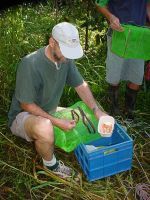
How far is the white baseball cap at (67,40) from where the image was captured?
124 inches

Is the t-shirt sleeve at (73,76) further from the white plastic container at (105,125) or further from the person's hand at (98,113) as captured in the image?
the white plastic container at (105,125)

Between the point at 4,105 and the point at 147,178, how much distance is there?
180cm

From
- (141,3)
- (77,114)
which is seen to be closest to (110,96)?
(77,114)

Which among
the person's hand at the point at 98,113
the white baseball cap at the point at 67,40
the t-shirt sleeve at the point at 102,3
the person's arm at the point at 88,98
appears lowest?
the person's hand at the point at 98,113

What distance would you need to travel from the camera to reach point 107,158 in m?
3.37

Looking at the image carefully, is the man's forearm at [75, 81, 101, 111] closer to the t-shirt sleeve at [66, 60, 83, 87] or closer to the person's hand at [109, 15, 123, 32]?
the t-shirt sleeve at [66, 60, 83, 87]

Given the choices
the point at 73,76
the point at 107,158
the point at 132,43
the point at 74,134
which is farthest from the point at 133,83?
the point at 107,158

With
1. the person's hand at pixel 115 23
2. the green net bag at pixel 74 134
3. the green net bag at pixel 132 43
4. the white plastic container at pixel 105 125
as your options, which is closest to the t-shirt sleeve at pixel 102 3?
the person's hand at pixel 115 23

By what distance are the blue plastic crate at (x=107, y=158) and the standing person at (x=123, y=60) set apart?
723 mm

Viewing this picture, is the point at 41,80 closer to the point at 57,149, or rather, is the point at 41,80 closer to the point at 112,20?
the point at 57,149

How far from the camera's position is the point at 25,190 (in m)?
3.46

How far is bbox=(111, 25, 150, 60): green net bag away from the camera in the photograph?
3828 millimetres

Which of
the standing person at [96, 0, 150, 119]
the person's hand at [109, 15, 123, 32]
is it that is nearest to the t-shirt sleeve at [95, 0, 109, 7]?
the standing person at [96, 0, 150, 119]

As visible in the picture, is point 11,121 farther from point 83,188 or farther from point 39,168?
point 83,188
